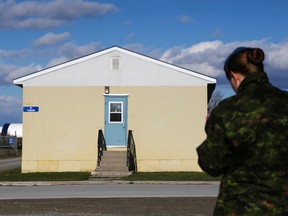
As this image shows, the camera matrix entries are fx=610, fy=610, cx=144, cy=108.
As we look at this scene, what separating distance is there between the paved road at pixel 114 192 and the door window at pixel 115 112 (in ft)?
19.9

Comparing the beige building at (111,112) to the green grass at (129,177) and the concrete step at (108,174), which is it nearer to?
the green grass at (129,177)

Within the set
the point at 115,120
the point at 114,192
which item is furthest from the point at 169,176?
the point at 114,192

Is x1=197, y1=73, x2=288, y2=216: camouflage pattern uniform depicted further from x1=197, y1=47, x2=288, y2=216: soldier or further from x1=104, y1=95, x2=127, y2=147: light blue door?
x1=104, y1=95, x2=127, y2=147: light blue door

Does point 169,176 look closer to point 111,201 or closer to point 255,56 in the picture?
point 111,201

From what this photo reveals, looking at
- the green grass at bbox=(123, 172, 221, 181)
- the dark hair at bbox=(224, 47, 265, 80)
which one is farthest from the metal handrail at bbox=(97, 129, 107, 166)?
the dark hair at bbox=(224, 47, 265, 80)

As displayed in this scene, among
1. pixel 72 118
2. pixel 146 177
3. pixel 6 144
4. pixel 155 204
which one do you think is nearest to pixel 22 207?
pixel 155 204

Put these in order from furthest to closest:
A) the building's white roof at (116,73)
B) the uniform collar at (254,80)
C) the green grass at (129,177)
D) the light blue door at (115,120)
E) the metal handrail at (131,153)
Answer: the light blue door at (115,120), the building's white roof at (116,73), the metal handrail at (131,153), the green grass at (129,177), the uniform collar at (254,80)

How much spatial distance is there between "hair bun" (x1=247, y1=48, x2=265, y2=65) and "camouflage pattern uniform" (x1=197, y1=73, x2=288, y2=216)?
0.10 metres

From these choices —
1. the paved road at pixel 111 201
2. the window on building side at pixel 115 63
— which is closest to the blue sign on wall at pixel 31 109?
the window on building side at pixel 115 63

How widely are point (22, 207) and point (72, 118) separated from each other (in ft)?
40.7

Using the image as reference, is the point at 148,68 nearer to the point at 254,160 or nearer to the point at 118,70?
the point at 118,70

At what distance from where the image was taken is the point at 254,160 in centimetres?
326

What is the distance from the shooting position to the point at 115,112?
84.1 ft

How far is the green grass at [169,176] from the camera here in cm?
2164
